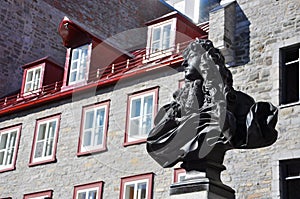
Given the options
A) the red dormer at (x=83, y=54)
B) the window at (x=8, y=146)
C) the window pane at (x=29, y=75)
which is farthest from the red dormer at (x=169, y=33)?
the window pane at (x=29, y=75)

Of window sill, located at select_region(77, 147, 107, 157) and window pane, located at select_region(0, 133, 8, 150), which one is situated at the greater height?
window pane, located at select_region(0, 133, 8, 150)

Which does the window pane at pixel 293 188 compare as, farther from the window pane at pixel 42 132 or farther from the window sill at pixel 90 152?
the window pane at pixel 42 132

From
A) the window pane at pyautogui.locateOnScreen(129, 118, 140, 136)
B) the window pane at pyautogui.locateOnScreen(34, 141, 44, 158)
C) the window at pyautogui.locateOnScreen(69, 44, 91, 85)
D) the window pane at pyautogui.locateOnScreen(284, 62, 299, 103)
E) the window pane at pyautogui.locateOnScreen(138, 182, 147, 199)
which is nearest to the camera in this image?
the window pane at pyautogui.locateOnScreen(284, 62, 299, 103)

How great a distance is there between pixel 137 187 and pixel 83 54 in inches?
221

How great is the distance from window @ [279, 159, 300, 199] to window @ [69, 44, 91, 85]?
770 centimetres

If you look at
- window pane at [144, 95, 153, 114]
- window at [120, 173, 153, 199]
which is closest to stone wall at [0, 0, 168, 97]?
window pane at [144, 95, 153, 114]

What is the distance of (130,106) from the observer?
635 inches

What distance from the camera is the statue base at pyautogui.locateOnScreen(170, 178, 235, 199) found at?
589cm

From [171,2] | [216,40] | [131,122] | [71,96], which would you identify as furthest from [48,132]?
[171,2]

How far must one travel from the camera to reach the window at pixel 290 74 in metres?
13.1

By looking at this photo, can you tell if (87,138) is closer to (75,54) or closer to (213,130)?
(75,54)

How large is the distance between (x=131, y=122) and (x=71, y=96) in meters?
2.44

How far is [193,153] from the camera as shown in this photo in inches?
240

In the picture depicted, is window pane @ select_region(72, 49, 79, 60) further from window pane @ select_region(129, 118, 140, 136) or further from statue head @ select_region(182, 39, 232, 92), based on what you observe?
statue head @ select_region(182, 39, 232, 92)
